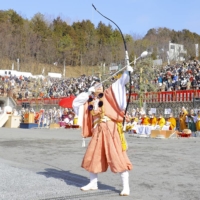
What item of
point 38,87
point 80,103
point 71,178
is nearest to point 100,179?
point 71,178

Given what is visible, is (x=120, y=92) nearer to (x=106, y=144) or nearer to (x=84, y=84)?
(x=106, y=144)

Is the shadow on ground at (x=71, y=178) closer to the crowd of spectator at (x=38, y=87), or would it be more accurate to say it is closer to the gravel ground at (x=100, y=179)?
the gravel ground at (x=100, y=179)

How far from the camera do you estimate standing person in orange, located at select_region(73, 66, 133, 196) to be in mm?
5188

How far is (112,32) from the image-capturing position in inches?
3211

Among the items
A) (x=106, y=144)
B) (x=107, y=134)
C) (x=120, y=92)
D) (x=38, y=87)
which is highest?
(x=38, y=87)

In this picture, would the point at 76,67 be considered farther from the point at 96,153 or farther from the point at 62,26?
the point at 96,153

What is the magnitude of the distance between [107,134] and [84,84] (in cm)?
2907

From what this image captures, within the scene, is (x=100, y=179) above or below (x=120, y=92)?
below

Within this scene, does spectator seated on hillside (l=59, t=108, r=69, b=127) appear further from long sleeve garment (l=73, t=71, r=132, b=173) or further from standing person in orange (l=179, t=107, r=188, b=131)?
long sleeve garment (l=73, t=71, r=132, b=173)

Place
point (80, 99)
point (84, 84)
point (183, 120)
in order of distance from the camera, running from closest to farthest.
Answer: point (80, 99) → point (183, 120) → point (84, 84)

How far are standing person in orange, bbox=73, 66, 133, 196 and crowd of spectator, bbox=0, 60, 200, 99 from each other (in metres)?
6.89

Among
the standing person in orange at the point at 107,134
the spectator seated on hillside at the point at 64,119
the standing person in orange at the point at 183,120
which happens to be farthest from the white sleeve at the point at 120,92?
the spectator seated on hillside at the point at 64,119

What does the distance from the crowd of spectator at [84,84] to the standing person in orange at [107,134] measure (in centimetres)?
689

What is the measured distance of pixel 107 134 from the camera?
5.35 m
